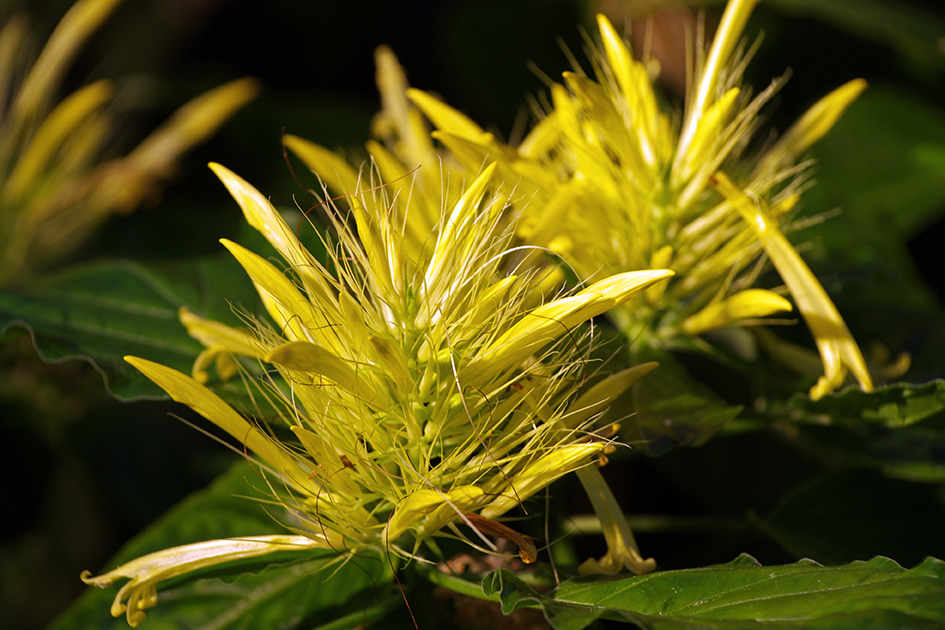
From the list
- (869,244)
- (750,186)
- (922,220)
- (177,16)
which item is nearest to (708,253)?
(750,186)

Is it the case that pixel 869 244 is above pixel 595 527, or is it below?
above

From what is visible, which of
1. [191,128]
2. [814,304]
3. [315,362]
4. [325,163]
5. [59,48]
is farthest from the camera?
[191,128]

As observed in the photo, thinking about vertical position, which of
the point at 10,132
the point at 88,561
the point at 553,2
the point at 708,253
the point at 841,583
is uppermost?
the point at 553,2

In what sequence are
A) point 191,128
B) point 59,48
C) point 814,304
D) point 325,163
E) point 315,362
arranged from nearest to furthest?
point 315,362
point 814,304
point 325,163
point 59,48
point 191,128

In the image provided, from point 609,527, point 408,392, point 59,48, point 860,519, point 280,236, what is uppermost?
point 59,48

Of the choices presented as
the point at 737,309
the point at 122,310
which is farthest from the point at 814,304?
the point at 122,310

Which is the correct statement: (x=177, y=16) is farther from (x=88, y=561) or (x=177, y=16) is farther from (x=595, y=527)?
(x=595, y=527)

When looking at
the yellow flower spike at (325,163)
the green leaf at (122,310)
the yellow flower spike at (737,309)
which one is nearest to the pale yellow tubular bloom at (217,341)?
the green leaf at (122,310)

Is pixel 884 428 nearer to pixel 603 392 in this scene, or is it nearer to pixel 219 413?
pixel 603 392
